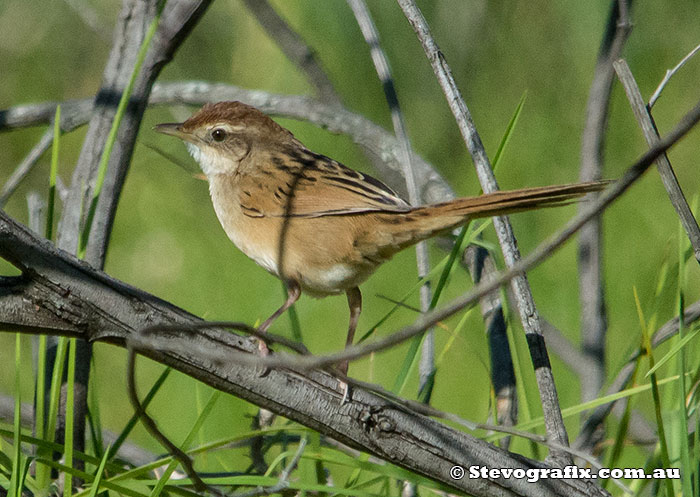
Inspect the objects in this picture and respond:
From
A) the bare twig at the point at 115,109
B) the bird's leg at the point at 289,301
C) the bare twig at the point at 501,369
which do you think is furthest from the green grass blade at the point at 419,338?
the bare twig at the point at 115,109

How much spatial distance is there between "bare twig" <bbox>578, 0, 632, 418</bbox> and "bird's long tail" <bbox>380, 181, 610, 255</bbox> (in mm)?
999

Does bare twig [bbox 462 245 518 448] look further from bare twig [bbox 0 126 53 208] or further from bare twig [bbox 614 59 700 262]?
bare twig [bbox 0 126 53 208]

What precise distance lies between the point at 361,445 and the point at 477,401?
7.09 feet

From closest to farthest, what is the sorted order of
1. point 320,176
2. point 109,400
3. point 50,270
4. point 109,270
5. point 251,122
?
point 50,270, point 320,176, point 251,122, point 109,400, point 109,270

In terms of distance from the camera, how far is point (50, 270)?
5.69ft

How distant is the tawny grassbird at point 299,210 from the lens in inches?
105

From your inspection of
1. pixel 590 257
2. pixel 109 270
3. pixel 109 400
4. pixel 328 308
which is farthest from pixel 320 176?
pixel 109 270

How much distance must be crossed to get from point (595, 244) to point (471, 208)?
1.34m

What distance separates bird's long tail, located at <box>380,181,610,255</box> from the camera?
6.36ft

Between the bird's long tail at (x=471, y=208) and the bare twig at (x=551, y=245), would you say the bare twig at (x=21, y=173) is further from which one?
the bare twig at (x=551, y=245)

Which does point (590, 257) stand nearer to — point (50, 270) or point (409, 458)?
point (409, 458)

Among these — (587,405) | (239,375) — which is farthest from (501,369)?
(239,375)

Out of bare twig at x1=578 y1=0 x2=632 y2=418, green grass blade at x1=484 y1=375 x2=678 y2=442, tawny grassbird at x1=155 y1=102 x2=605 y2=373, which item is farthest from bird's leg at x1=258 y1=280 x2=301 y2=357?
bare twig at x1=578 y1=0 x2=632 y2=418

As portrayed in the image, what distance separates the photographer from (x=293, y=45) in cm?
389
